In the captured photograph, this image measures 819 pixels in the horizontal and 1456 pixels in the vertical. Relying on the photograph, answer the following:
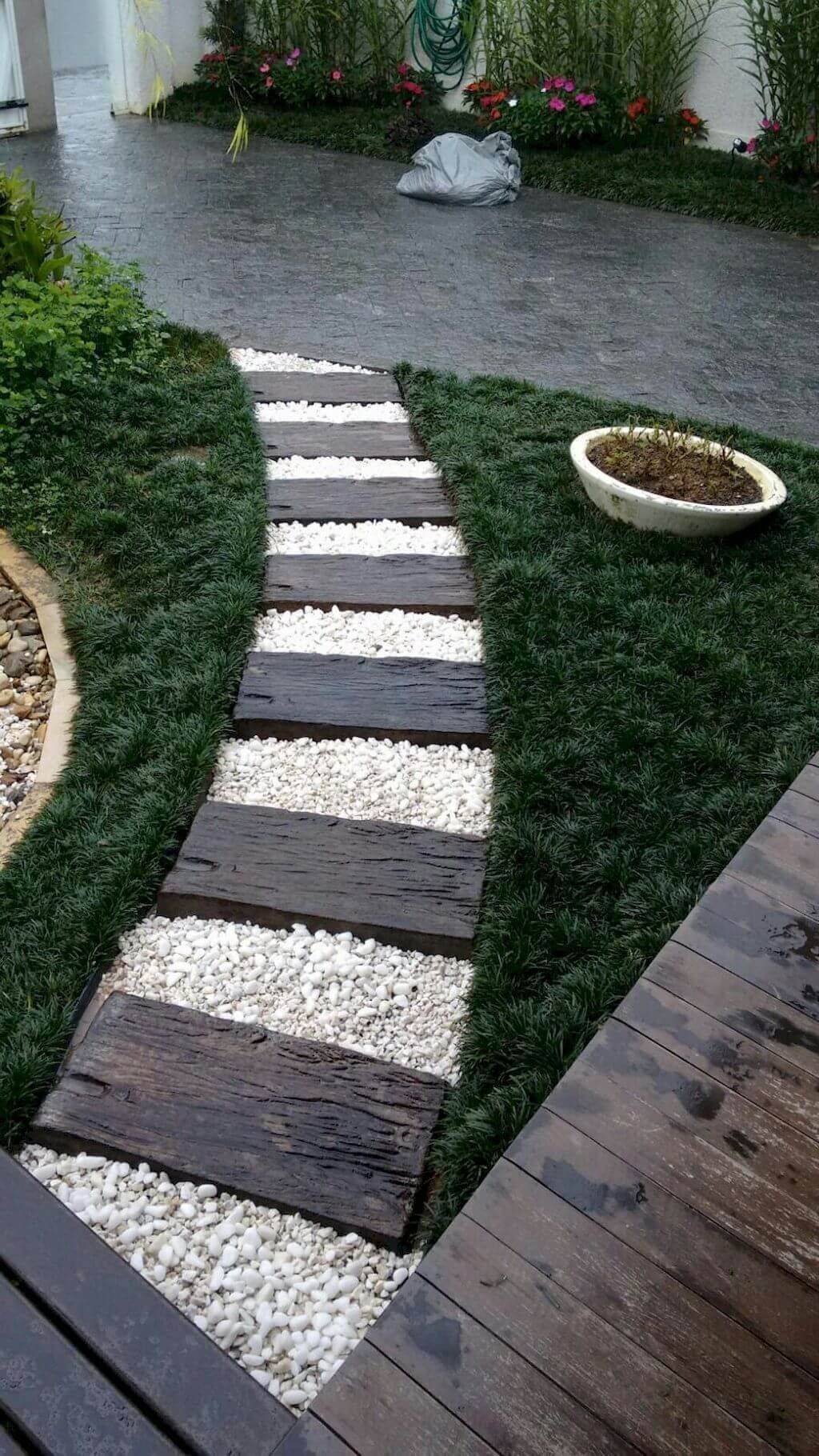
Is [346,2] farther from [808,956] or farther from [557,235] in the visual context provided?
[808,956]

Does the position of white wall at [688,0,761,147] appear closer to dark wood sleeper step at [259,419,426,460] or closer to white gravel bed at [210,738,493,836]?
dark wood sleeper step at [259,419,426,460]

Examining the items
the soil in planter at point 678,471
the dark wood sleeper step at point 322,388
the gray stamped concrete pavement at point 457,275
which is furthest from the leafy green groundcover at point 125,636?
the soil in planter at point 678,471

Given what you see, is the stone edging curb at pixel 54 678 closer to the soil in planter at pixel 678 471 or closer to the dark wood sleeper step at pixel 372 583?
the dark wood sleeper step at pixel 372 583

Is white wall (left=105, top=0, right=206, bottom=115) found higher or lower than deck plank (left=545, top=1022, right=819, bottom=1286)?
higher

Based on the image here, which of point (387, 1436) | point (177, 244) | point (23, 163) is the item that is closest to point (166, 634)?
point (387, 1436)

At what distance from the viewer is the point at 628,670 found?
329 cm

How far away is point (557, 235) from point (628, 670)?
5835 mm

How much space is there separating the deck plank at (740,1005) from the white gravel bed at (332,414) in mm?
3327

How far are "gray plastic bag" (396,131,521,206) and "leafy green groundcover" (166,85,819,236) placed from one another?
356 millimetres

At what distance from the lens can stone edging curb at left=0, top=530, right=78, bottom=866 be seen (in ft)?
9.57

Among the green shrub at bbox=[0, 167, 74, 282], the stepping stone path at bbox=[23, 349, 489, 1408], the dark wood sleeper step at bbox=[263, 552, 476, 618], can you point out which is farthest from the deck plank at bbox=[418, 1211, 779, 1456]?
the green shrub at bbox=[0, 167, 74, 282]

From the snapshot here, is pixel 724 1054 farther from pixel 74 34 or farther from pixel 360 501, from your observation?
pixel 74 34

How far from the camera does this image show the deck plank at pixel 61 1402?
59.7 inches

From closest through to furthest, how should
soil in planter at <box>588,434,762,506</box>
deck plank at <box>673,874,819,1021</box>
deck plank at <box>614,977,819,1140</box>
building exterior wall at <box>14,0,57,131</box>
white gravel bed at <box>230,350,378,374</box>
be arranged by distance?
deck plank at <box>614,977,819,1140</box> → deck plank at <box>673,874,819,1021</box> → soil in planter at <box>588,434,762,506</box> → white gravel bed at <box>230,350,378,374</box> → building exterior wall at <box>14,0,57,131</box>
